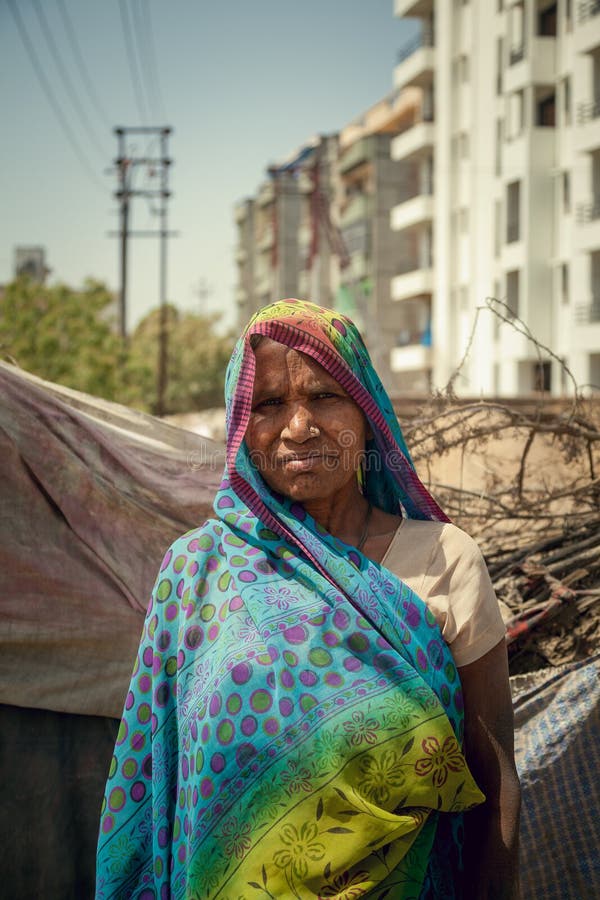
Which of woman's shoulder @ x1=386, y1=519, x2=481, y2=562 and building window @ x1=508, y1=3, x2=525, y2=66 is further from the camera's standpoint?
building window @ x1=508, y1=3, x2=525, y2=66

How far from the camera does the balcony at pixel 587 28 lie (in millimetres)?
25344

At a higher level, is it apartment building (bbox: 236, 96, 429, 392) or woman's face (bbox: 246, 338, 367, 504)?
apartment building (bbox: 236, 96, 429, 392)

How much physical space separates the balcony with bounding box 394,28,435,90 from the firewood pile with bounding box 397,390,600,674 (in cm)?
3471

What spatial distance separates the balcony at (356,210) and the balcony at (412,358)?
9.85 metres

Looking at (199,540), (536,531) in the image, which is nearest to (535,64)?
(536,531)

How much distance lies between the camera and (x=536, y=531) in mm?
3818

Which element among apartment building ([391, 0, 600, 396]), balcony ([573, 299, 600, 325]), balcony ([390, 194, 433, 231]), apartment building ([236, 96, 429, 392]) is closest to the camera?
balcony ([573, 299, 600, 325])

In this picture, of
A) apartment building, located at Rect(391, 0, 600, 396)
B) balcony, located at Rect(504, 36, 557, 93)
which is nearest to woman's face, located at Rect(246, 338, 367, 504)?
apartment building, located at Rect(391, 0, 600, 396)

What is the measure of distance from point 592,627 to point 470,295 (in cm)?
3128

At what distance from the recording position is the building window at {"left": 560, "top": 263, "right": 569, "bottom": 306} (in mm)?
28578

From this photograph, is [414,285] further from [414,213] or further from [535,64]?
[535,64]

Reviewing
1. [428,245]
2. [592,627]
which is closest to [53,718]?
[592,627]

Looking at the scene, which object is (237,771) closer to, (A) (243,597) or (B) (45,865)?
(A) (243,597)

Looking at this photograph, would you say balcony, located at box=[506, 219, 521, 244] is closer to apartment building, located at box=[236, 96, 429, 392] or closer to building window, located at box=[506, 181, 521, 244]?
building window, located at box=[506, 181, 521, 244]
